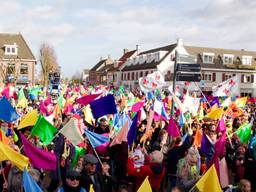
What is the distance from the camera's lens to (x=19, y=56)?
165 feet

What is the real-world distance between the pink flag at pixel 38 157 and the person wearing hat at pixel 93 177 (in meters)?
0.57

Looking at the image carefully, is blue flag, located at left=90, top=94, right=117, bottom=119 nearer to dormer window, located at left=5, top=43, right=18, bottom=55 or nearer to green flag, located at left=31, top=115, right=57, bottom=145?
green flag, located at left=31, top=115, right=57, bottom=145

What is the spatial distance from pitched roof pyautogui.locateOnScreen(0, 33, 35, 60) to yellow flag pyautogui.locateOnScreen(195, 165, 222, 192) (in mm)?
47895

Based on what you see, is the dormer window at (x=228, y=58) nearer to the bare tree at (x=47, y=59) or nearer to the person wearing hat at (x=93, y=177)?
the bare tree at (x=47, y=59)

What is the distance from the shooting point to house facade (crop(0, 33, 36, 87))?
49.6m

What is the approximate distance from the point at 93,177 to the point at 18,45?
4831 centimetres

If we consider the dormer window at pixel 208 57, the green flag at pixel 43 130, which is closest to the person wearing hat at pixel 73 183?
the green flag at pixel 43 130

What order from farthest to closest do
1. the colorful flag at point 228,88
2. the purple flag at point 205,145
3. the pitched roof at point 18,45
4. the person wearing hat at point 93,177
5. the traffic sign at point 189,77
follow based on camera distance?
the pitched roof at point 18,45 → the colorful flag at point 228,88 → the traffic sign at point 189,77 → the purple flag at point 205,145 → the person wearing hat at point 93,177

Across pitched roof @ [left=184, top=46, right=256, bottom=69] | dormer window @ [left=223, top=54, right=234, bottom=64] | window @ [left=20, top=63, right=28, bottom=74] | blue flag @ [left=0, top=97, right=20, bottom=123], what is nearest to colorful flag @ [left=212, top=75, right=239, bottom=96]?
blue flag @ [left=0, top=97, right=20, bottom=123]

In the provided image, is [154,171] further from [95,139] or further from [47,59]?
[47,59]

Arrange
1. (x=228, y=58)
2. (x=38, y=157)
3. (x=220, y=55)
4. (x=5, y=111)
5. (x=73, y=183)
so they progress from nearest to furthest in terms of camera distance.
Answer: (x=73, y=183) → (x=38, y=157) → (x=5, y=111) → (x=228, y=58) → (x=220, y=55)

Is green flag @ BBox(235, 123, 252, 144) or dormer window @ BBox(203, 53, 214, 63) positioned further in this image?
A: dormer window @ BBox(203, 53, 214, 63)

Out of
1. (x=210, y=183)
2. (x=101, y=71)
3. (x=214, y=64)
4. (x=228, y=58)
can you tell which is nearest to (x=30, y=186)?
(x=210, y=183)

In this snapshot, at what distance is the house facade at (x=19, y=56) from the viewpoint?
49562 mm
